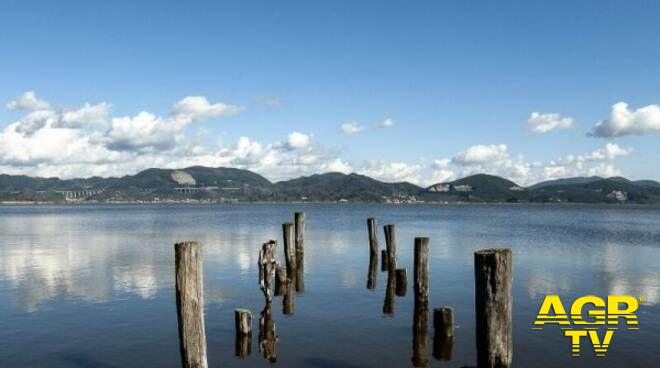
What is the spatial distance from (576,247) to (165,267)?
35.6 m

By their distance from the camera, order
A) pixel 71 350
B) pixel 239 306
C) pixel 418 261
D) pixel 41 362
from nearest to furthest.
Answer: pixel 41 362 → pixel 71 350 → pixel 418 261 → pixel 239 306

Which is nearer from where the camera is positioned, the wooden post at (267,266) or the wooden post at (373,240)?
the wooden post at (267,266)

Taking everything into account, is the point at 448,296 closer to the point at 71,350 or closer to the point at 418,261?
the point at 418,261

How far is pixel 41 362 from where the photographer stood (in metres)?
14.3

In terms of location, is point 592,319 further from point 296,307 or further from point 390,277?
point 296,307

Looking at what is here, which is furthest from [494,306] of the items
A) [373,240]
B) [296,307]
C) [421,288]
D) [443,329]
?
[373,240]

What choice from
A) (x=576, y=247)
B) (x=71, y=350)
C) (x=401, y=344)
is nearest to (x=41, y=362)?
(x=71, y=350)

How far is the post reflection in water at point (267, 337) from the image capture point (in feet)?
49.3

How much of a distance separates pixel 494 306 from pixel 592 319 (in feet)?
37.0

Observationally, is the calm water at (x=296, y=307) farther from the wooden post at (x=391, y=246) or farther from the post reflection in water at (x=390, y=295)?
the wooden post at (x=391, y=246)

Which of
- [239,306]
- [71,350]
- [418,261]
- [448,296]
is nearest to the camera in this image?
[71,350]

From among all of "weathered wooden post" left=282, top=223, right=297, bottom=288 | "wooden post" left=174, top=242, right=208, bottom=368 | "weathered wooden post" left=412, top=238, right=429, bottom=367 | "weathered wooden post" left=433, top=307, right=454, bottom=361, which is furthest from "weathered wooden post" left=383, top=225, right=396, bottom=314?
"wooden post" left=174, top=242, right=208, bottom=368

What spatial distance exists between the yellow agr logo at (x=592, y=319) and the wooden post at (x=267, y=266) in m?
8.80

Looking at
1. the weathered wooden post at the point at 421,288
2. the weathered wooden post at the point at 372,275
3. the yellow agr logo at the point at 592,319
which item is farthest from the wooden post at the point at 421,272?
the weathered wooden post at the point at 372,275
